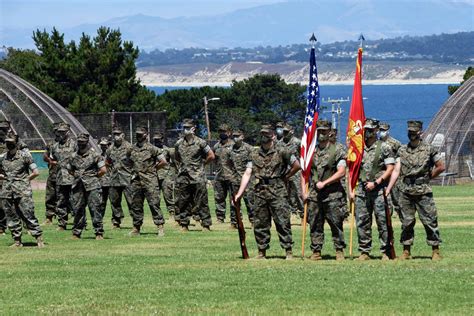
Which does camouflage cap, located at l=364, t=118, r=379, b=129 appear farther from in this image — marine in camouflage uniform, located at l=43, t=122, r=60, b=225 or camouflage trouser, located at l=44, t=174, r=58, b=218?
camouflage trouser, located at l=44, t=174, r=58, b=218

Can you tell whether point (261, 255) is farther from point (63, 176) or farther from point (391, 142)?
point (63, 176)

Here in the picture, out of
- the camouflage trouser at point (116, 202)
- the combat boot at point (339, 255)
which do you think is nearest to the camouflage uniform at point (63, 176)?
the camouflage trouser at point (116, 202)

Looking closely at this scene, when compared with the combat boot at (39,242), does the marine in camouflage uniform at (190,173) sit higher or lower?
higher

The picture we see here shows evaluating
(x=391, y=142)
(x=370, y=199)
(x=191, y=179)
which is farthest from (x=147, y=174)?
(x=370, y=199)

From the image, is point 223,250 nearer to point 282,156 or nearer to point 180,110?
point 282,156

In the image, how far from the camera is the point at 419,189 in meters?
22.0

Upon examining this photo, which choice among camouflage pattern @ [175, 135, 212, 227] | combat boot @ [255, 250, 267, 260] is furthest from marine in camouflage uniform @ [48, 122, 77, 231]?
combat boot @ [255, 250, 267, 260]

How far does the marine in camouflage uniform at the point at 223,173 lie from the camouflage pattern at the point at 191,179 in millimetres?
1920

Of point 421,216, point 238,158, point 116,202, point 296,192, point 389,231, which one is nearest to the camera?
point 389,231

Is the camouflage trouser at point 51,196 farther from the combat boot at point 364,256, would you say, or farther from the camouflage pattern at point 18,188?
the combat boot at point 364,256

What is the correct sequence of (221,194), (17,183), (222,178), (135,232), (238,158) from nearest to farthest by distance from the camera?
(17,183) < (135,232) < (238,158) < (222,178) < (221,194)

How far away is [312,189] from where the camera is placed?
22.1 m

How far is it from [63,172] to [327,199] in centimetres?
1031

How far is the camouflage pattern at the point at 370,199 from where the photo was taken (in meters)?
22.0
